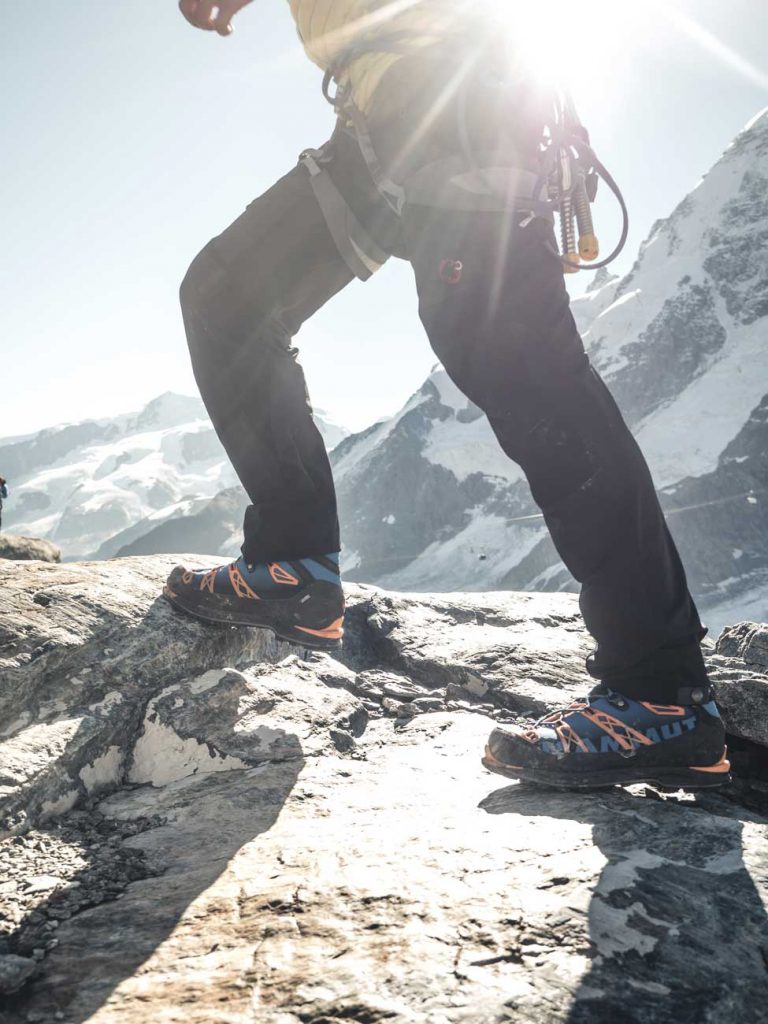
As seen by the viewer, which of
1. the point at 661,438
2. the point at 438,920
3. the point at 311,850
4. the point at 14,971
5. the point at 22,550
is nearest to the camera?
the point at 14,971

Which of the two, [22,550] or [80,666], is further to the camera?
[22,550]

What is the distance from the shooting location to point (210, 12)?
8.75ft

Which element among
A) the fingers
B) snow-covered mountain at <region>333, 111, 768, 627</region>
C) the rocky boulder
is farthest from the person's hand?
snow-covered mountain at <region>333, 111, 768, 627</region>

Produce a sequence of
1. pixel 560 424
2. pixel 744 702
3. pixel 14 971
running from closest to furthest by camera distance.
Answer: pixel 14 971 → pixel 560 424 → pixel 744 702

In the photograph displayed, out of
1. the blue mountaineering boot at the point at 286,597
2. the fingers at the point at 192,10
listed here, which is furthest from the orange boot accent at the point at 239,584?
the fingers at the point at 192,10

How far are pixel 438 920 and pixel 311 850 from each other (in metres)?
0.54

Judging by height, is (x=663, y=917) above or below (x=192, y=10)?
below

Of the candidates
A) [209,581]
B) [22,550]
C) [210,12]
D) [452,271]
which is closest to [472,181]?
[452,271]

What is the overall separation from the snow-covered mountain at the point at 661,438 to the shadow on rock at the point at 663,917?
330 feet

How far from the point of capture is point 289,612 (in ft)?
9.34

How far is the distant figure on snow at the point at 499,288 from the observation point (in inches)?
78.4

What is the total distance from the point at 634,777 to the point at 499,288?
5.17 feet

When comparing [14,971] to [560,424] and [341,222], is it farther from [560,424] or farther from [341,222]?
[341,222]

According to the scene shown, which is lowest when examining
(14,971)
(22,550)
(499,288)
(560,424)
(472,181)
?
(14,971)
